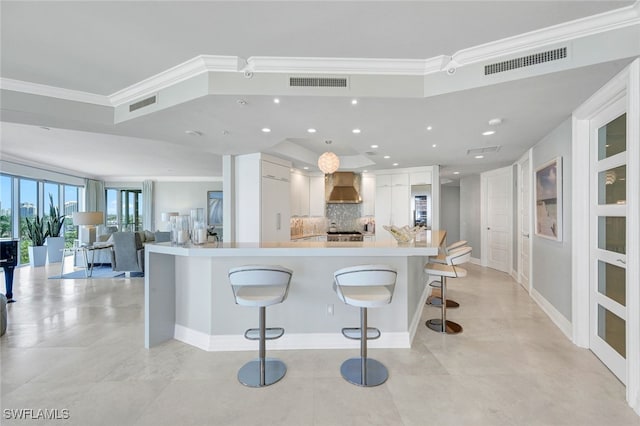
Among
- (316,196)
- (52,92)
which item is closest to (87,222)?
(52,92)

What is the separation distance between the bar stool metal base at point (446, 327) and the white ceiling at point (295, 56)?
7.99 ft

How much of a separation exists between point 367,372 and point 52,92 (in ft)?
14.2

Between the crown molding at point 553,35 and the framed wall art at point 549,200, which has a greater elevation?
the crown molding at point 553,35

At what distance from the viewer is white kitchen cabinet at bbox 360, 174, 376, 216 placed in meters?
6.93

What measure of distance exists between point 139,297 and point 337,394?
4.01 meters

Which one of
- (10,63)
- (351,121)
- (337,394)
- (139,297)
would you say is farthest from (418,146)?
(139,297)

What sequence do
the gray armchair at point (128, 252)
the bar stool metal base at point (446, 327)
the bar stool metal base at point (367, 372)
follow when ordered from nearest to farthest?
the bar stool metal base at point (367, 372) → the bar stool metal base at point (446, 327) → the gray armchair at point (128, 252)

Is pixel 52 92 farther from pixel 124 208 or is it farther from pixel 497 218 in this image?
pixel 124 208

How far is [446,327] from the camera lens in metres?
3.15

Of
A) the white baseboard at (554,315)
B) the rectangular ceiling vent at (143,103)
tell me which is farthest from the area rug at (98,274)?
the white baseboard at (554,315)

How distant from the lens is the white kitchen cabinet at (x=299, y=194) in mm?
6113

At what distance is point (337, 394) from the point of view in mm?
2039

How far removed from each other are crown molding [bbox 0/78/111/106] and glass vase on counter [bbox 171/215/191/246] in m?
1.74

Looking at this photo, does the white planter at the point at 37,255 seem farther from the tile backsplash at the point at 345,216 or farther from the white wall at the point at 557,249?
the white wall at the point at 557,249
